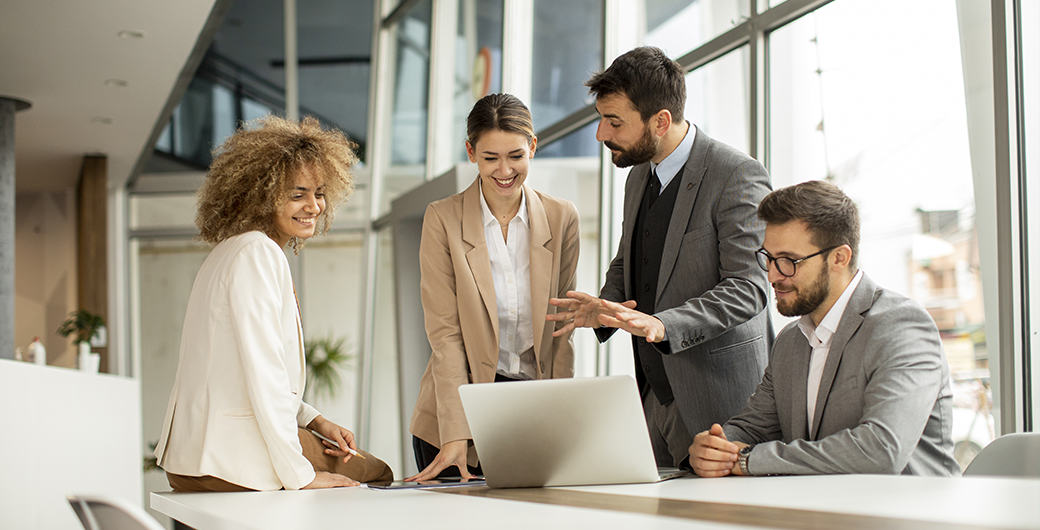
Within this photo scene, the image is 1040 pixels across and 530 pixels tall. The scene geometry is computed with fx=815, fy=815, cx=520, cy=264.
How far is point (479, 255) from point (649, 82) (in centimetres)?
69

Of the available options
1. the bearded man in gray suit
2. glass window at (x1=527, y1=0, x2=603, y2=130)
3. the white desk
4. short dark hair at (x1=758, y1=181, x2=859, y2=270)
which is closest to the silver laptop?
the white desk

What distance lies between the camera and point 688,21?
4.00m

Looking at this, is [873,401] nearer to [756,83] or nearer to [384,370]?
[756,83]

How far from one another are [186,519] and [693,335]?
1189mm

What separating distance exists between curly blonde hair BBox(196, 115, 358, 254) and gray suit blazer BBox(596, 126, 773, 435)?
931 mm

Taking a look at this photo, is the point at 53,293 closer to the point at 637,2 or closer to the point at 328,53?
the point at 328,53

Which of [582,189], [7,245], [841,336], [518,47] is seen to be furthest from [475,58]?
[841,336]

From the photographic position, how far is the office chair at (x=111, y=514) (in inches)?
34.3

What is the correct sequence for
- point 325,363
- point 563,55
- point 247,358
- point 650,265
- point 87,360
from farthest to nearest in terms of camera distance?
point 325,363 → point 87,360 → point 563,55 → point 650,265 → point 247,358

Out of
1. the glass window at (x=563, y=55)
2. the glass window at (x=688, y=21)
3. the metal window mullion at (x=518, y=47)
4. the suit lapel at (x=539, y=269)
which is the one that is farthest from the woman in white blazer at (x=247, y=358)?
the metal window mullion at (x=518, y=47)

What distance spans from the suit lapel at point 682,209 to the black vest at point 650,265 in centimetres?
4

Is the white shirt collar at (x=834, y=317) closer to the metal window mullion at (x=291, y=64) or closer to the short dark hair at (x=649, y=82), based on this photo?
the short dark hair at (x=649, y=82)

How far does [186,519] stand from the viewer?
4.58 ft

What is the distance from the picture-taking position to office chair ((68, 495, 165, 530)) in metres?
0.87
